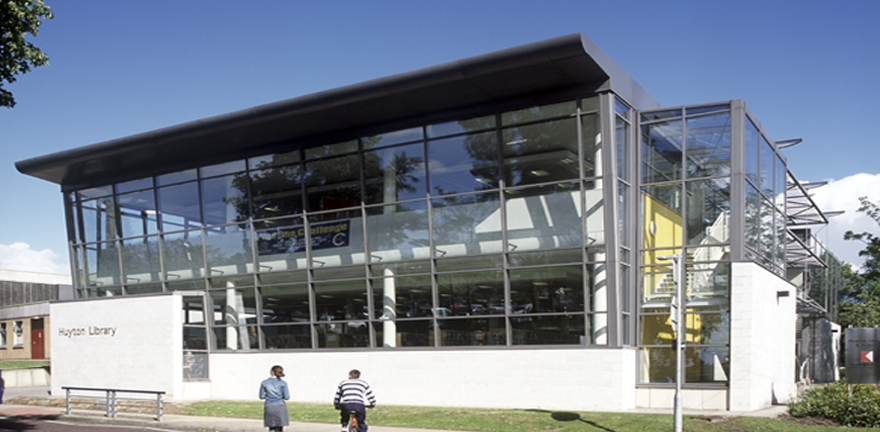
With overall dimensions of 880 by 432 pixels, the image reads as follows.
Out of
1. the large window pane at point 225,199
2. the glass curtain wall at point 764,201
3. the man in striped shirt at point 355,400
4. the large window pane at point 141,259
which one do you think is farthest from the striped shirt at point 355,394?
the large window pane at point 141,259

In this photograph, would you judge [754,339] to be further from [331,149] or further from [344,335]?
[331,149]

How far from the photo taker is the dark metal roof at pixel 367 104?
1905cm

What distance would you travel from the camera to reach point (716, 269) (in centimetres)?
2027

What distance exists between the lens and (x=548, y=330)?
2019 cm

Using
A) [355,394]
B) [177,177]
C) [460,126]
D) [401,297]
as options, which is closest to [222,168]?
[177,177]

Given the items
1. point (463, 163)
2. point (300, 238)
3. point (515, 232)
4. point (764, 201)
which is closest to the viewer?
point (515, 232)

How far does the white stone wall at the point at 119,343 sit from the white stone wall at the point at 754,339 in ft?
57.9

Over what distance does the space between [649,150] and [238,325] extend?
48.7 feet

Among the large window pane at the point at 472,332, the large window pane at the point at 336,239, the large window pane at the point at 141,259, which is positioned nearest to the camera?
the large window pane at the point at 472,332

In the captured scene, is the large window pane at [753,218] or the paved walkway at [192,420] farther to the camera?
the large window pane at [753,218]

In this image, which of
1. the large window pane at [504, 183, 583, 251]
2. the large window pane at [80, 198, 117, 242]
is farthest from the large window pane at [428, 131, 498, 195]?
the large window pane at [80, 198, 117, 242]

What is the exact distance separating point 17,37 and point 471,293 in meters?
12.9

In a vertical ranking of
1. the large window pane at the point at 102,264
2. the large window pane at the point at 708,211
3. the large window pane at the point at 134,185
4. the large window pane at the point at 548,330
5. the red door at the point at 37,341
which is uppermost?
the large window pane at the point at 134,185

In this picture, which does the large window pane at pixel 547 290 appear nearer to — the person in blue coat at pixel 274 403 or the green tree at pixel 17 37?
the person in blue coat at pixel 274 403
